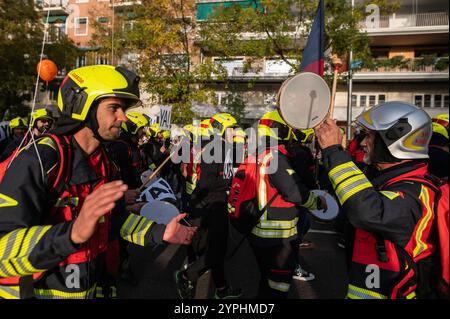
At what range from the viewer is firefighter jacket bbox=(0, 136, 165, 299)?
4.99ft

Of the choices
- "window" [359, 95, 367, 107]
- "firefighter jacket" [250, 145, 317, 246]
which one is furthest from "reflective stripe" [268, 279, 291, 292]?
"window" [359, 95, 367, 107]

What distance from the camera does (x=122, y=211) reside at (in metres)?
2.39

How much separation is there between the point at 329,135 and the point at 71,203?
1502 mm

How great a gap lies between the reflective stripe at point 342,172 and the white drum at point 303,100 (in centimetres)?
48

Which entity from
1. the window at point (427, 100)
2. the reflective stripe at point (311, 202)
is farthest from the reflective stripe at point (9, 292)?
→ the window at point (427, 100)

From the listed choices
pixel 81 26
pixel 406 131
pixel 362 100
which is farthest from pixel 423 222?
pixel 81 26

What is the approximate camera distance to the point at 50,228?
156 centimetres

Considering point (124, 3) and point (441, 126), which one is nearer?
point (441, 126)

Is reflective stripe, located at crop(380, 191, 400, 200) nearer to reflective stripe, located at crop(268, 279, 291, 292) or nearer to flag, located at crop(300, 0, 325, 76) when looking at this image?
reflective stripe, located at crop(268, 279, 291, 292)

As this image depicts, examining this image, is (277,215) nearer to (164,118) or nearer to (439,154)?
(439,154)

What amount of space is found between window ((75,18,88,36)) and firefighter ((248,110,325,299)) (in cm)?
3039

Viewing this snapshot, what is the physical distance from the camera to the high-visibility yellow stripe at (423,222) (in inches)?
72.8

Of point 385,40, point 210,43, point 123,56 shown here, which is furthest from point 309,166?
point 385,40

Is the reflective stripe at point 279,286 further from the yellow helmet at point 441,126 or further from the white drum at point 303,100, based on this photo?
the yellow helmet at point 441,126
